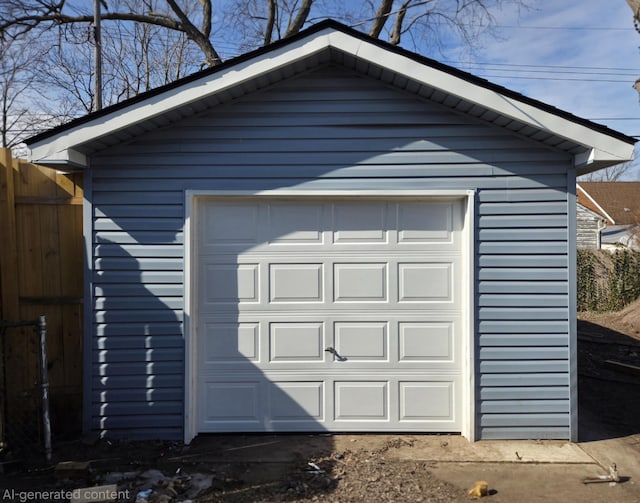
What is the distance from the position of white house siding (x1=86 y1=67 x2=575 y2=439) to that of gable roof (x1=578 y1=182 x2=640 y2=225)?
2628 cm

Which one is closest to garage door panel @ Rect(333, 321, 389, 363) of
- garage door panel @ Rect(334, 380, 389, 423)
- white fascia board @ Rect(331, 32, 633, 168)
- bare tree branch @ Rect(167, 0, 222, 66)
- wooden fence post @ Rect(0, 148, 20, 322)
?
garage door panel @ Rect(334, 380, 389, 423)

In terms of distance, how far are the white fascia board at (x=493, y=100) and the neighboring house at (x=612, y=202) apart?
25.0 metres

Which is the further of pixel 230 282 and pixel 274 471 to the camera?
pixel 230 282

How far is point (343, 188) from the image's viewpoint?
15.9ft

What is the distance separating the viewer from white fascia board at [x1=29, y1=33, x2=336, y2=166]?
4434 millimetres

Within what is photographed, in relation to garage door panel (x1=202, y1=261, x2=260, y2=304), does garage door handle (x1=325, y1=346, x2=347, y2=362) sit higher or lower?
lower

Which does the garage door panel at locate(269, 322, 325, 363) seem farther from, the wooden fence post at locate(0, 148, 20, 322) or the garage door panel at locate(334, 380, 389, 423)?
the wooden fence post at locate(0, 148, 20, 322)

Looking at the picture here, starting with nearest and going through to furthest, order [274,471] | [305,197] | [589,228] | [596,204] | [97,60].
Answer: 1. [274,471]
2. [305,197]
3. [97,60]
4. [589,228]
5. [596,204]

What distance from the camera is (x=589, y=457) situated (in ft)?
14.8

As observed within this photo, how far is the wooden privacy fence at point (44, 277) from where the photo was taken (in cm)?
481

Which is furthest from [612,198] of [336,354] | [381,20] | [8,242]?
[8,242]

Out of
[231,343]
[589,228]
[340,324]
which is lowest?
[231,343]

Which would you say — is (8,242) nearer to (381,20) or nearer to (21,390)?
(21,390)

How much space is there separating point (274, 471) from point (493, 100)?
3.76 meters
